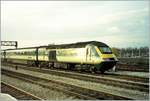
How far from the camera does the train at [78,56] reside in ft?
72.8

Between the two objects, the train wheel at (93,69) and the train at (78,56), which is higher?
the train at (78,56)

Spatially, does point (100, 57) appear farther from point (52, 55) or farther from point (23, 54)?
point (23, 54)

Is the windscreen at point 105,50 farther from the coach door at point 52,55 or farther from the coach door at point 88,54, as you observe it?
the coach door at point 52,55

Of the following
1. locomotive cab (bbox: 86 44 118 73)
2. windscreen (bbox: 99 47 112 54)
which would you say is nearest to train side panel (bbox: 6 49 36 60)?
locomotive cab (bbox: 86 44 118 73)

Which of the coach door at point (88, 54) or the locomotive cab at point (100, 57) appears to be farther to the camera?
the coach door at point (88, 54)

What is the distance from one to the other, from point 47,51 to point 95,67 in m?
11.8

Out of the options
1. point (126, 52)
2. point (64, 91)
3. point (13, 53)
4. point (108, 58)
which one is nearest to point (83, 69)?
point (108, 58)

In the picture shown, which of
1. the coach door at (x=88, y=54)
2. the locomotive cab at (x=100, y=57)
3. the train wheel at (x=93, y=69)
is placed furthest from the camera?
the coach door at (x=88, y=54)

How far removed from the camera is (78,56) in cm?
2491

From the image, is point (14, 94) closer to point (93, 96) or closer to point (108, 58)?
point (93, 96)

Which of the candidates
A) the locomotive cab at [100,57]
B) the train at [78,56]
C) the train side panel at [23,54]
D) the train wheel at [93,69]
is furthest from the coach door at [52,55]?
the train wheel at [93,69]

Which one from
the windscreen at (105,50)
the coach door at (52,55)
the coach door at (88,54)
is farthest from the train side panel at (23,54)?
the windscreen at (105,50)

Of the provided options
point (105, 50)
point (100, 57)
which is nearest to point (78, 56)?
point (105, 50)

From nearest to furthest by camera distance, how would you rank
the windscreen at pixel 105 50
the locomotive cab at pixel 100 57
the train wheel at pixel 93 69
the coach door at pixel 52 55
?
the locomotive cab at pixel 100 57 < the windscreen at pixel 105 50 < the train wheel at pixel 93 69 < the coach door at pixel 52 55
